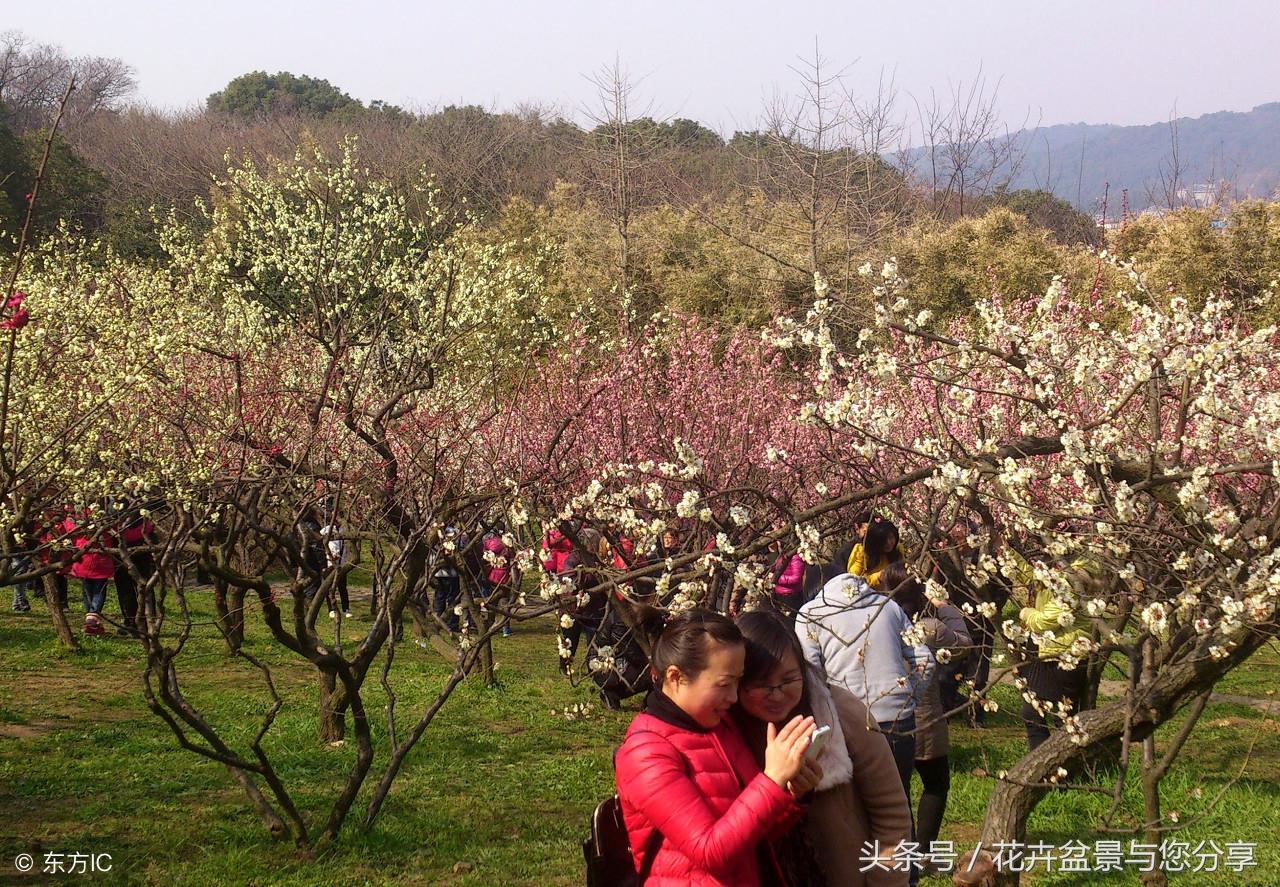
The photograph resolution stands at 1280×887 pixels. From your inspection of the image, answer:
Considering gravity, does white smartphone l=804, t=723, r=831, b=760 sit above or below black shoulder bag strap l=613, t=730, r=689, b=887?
above

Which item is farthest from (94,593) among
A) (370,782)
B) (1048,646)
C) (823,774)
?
(823,774)

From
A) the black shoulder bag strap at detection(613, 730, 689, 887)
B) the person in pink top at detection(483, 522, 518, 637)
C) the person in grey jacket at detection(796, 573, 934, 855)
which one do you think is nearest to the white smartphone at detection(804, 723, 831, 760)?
the black shoulder bag strap at detection(613, 730, 689, 887)

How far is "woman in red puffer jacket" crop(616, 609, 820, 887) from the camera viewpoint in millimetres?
2371

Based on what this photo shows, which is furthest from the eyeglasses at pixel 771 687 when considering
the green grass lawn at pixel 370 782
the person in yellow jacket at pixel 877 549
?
the green grass lawn at pixel 370 782

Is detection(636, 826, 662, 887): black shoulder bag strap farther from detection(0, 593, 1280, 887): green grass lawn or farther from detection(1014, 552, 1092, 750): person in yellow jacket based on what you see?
detection(0, 593, 1280, 887): green grass lawn

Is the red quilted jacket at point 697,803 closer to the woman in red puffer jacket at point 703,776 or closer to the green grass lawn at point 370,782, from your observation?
the woman in red puffer jacket at point 703,776

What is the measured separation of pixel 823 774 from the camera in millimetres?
2518

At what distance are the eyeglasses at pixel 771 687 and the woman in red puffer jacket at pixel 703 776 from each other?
0.25 feet

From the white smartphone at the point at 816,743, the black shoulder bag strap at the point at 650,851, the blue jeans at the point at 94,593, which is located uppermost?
the white smartphone at the point at 816,743

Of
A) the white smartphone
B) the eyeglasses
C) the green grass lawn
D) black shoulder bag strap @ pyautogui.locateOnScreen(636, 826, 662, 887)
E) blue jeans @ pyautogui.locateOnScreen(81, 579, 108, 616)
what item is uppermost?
the eyeglasses

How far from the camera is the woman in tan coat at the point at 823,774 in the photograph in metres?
2.56

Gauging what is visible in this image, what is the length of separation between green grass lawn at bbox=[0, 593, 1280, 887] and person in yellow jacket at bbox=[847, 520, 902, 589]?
58.0 inches

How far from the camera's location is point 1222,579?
3770mm

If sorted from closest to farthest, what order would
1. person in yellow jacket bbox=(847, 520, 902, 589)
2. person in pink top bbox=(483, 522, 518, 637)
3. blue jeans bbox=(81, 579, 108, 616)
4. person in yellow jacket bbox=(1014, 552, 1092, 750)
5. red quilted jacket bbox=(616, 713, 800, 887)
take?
red quilted jacket bbox=(616, 713, 800, 887), person in yellow jacket bbox=(847, 520, 902, 589), person in yellow jacket bbox=(1014, 552, 1092, 750), person in pink top bbox=(483, 522, 518, 637), blue jeans bbox=(81, 579, 108, 616)
